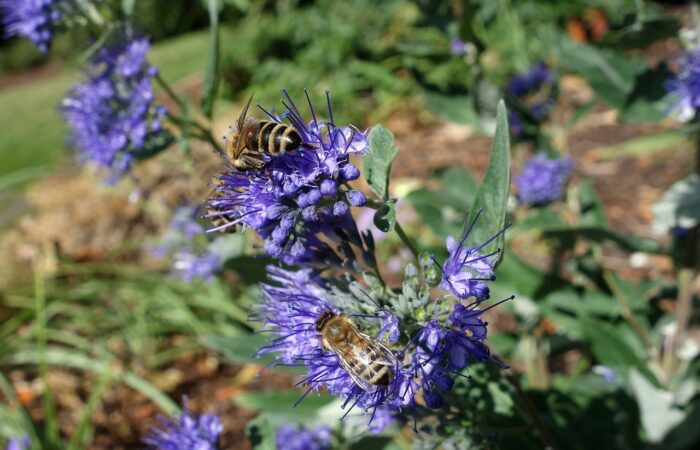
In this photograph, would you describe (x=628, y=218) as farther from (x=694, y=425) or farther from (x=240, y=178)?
(x=240, y=178)

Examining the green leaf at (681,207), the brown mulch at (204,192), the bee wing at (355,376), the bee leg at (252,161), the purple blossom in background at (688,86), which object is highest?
the bee leg at (252,161)

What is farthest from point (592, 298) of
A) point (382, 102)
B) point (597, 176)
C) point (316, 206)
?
point (382, 102)

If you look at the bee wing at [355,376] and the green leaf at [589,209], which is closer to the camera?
the bee wing at [355,376]

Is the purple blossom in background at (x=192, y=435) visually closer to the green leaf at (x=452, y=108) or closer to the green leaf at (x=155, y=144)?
the green leaf at (x=155, y=144)

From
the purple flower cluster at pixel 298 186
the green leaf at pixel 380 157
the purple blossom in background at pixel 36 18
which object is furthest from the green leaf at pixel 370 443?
the purple blossom in background at pixel 36 18

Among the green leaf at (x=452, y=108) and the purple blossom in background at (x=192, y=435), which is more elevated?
the green leaf at (x=452, y=108)

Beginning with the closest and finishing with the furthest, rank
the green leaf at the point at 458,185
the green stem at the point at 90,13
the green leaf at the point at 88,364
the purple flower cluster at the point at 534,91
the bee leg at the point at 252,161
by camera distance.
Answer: the bee leg at the point at 252,161
the green stem at the point at 90,13
the green leaf at the point at 458,185
the purple flower cluster at the point at 534,91
the green leaf at the point at 88,364
